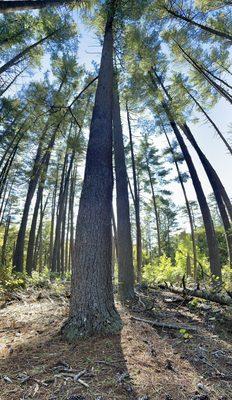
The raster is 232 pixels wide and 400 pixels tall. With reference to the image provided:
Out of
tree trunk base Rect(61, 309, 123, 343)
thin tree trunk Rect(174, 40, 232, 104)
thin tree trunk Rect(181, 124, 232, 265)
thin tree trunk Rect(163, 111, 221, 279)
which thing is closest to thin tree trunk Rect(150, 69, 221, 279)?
thin tree trunk Rect(163, 111, 221, 279)

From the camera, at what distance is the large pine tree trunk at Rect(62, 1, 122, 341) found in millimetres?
3709

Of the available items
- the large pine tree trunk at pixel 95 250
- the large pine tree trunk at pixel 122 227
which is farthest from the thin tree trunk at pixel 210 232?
the large pine tree trunk at pixel 95 250

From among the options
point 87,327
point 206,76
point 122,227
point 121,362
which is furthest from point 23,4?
point 206,76

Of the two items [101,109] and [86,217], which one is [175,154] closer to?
[101,109]

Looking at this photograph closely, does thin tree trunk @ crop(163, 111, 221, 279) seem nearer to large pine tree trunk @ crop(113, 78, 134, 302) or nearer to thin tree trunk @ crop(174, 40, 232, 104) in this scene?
thin tree trunk @ crop(174, 40, 232, 104)

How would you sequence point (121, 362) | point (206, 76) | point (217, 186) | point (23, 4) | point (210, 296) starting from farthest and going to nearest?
point (217, 186)
point (206, 76)
point (210, 296)
point (23, 4)
point (121, 362)

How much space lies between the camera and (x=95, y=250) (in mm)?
4055

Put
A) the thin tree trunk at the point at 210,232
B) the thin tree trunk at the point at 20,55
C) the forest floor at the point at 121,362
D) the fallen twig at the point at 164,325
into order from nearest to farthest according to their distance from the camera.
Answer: the forest floor at the point at 121,362 → the fallen twig at the point at 164,325 → the thin tree trunk at the point at 20,55 → the thin tree trunk at the point at 210,232

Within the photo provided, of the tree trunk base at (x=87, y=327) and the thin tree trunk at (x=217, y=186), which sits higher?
the thin tree trunk at (x=217, y=186)

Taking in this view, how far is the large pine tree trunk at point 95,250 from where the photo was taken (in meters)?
3.71

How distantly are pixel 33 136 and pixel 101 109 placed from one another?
953cm

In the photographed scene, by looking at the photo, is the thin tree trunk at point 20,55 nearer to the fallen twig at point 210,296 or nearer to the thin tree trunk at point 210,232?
the thin tree trunk at point 210,232

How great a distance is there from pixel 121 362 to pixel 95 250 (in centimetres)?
150

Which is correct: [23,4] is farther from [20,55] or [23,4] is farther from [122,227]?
[122,227]
